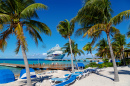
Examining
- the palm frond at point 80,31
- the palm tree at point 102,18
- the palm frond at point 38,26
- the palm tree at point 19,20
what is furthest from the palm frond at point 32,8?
the palm frond at point 80,31

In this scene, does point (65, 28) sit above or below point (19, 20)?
above

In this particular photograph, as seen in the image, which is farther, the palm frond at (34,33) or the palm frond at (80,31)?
the palm frond at (80,31)

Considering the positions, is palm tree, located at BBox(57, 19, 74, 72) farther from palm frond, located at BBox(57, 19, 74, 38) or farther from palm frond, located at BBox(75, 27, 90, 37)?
palm frond, located at BBox(75, 27, 90, 37)

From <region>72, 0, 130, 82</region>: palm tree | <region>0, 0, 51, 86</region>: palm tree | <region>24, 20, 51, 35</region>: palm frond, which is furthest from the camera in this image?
<region>72, 0, 130, 82</region>: palm tree

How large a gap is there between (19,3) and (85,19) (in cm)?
581

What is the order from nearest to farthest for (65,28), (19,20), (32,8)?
1. (32,8)
2. (19,20)
3. (65,28)

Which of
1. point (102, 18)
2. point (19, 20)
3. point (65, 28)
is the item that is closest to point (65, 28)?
point (65, 28)

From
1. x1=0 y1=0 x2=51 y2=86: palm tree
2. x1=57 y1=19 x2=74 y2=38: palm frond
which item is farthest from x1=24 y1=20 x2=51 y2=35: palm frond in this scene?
x1=57 y1=19 x2=74 y2=38: palm frond

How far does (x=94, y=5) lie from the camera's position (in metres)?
7.83

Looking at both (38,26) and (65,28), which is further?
(65,28)

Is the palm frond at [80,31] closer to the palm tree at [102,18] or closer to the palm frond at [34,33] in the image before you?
the palm tree at [102,18]

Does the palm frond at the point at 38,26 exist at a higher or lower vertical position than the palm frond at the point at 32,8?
lower

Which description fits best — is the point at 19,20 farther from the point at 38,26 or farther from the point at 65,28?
the point at 65,28

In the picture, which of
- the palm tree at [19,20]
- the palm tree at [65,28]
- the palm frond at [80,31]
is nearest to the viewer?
the palm tree at [19,20]
